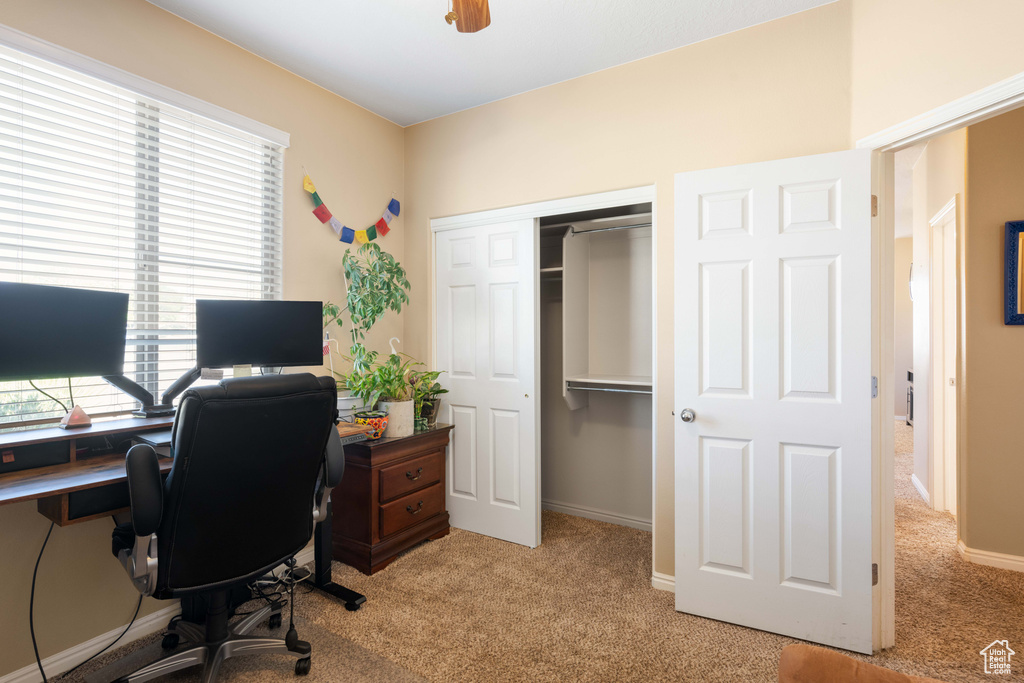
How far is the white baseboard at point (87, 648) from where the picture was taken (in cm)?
184

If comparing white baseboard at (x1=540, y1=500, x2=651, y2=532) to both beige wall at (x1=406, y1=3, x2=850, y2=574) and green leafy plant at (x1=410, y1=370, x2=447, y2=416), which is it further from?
green leafy plant at (x1=410, y1=370, x2=447, y2=416)

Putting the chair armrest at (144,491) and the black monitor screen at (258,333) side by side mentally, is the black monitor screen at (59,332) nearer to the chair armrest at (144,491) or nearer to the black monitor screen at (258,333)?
the black monitor screen at (258,333)

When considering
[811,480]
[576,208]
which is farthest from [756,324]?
[576,208]

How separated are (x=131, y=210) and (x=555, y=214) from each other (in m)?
2.06

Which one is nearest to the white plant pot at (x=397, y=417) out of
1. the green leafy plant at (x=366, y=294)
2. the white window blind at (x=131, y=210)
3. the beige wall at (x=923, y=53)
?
the green leafy plant at (x=366, y=294)

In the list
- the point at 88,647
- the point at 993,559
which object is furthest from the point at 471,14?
the point at 993,559

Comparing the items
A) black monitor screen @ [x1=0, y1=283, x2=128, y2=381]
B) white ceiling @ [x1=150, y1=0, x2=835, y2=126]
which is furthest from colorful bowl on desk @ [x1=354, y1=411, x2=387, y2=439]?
white ceiling @ [x1=150, y1=0, x2=835, y2=126]

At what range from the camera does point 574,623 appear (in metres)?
2.22

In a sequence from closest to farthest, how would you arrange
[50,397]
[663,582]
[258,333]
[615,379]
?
[50,397]
[258,333]
[663,582]
[615,379]

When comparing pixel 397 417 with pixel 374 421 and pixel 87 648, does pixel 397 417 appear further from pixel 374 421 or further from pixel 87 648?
pixel 87 648

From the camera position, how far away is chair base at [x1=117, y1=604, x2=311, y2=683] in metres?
1.69

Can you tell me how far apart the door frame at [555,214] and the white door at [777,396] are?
0.81 feet

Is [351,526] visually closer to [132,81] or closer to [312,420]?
[312,420]

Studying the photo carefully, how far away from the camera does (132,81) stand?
2.14m
